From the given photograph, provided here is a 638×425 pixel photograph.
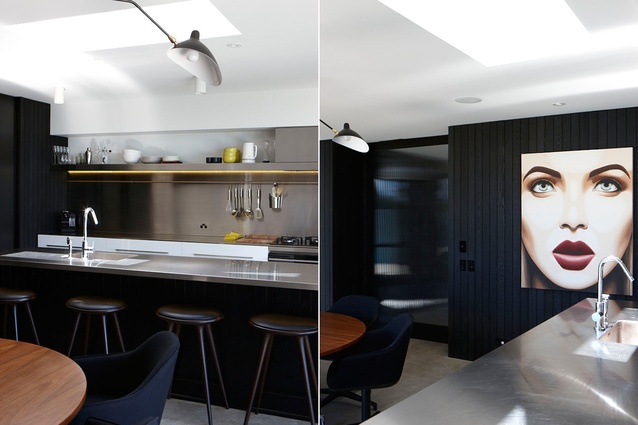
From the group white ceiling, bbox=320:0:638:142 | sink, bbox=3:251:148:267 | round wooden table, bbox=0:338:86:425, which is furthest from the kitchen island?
white ceiling, bbox=320:0:638:142

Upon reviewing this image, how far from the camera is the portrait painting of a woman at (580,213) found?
1.57 m

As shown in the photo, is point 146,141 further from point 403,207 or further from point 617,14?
point 617,14

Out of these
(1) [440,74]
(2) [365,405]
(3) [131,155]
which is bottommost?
(2) [365,405]

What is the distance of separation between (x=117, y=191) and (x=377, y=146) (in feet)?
3.41

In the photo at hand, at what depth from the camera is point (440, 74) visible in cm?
198

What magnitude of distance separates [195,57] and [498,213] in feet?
5.56

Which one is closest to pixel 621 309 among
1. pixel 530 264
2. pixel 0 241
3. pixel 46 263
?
pixel 530 264

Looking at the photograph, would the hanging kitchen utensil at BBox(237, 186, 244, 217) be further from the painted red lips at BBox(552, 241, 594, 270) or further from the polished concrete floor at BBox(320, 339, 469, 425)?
the painted red lips at BBox(552, 241, 594, 270)

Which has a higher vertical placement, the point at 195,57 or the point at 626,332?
the point at 195,57

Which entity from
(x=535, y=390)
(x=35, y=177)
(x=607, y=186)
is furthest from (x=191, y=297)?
(x=607, y=186)

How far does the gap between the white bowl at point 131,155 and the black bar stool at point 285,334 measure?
28.7 inches

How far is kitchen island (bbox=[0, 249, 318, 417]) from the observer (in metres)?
1.57

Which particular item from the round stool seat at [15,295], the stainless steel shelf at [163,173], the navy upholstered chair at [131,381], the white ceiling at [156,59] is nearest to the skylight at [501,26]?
the white ceiling at [156,59]

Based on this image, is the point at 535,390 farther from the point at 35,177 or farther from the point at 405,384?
the point at 35,177
